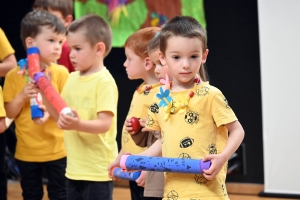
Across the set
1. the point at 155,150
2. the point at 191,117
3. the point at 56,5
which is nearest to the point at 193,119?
the point at 191,117

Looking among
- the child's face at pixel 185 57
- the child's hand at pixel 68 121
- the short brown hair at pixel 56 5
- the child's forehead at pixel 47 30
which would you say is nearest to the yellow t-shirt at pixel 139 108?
the child's hand at pixel 68 121

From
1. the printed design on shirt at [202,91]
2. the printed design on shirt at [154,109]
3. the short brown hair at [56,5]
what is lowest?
the printed design on shirt at [154,109]

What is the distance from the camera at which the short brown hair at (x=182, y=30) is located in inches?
83.7

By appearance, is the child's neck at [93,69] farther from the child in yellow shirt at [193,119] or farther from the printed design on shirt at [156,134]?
the child in yellow shirt at [193,119]

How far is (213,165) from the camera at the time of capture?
2010 mm

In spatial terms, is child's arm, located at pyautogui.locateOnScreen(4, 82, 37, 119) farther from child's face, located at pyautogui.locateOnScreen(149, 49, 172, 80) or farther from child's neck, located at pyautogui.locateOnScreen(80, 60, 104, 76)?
child's face, located at pyautogui.locateOnScreen(149, 49, 172, 80)

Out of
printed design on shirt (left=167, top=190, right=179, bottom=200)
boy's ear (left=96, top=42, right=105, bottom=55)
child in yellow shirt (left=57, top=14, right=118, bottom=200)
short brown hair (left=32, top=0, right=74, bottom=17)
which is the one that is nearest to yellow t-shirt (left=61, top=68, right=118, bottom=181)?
child in yellow shirt (left=57, top=14, right=118, bottom=200)

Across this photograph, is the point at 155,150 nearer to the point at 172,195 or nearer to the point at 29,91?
the point at 172,195

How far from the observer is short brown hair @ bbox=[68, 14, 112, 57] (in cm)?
294

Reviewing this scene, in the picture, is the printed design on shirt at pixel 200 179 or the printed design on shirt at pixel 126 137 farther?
the printed design on shirt at pixel 126 137

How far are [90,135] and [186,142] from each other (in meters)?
0.87

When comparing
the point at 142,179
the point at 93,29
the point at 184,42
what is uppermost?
the point at 93,29

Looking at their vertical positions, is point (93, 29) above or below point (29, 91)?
above

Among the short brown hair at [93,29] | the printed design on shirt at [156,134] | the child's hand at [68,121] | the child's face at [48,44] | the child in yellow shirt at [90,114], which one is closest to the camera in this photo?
the printed design on shirt at [156,134]
